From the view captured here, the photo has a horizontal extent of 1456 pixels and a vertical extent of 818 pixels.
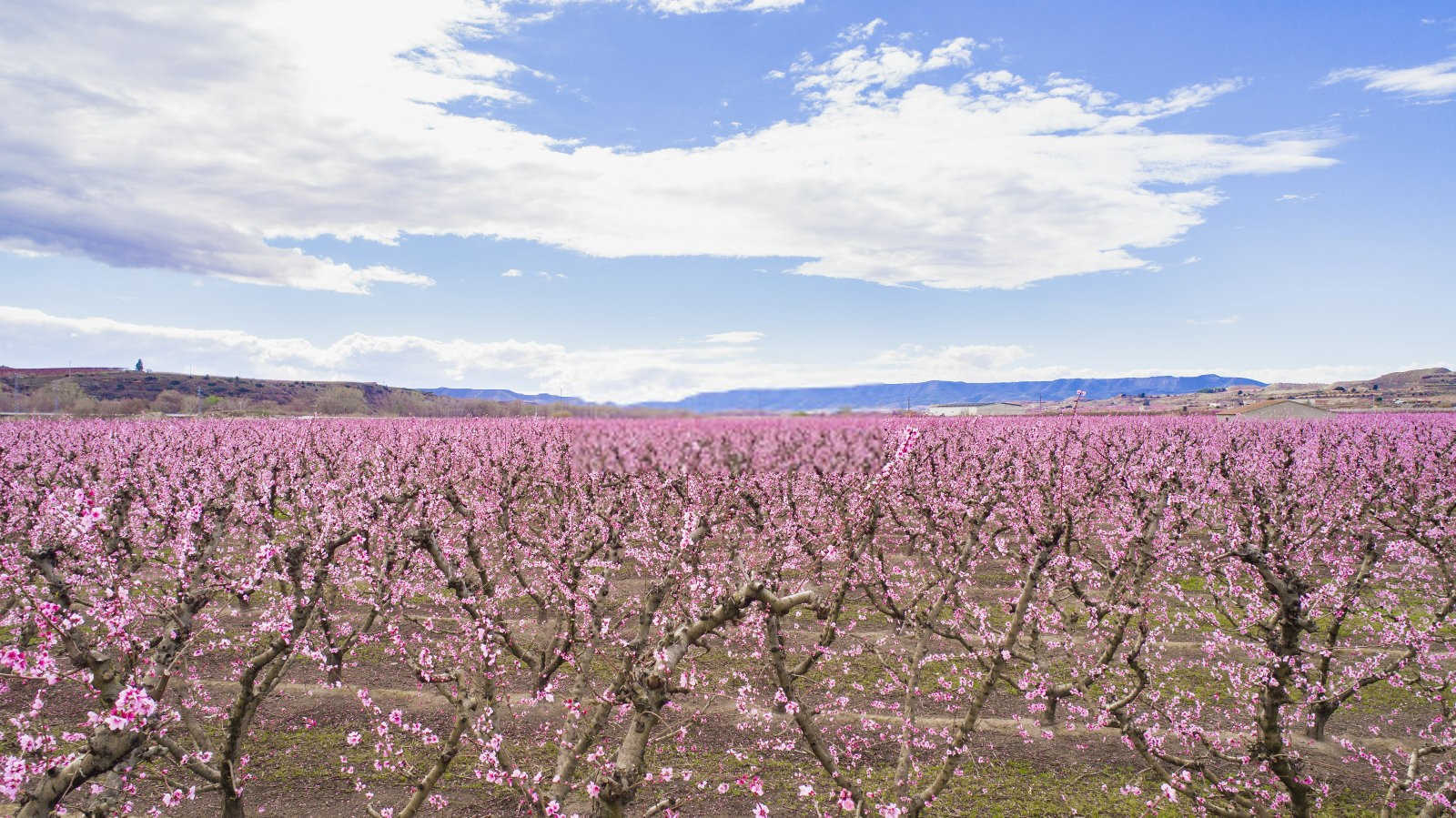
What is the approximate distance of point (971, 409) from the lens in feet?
93.8

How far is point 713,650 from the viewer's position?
19.0m

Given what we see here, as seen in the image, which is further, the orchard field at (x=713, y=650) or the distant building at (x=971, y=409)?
the distant building at (x=971, y=409)

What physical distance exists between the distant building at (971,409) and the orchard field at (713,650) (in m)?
1.91

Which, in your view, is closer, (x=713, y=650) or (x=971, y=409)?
(x=713, y=650)

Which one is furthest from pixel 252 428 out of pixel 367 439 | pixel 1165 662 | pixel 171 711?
pixel 1165 662

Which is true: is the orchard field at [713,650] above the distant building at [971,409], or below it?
Result: below

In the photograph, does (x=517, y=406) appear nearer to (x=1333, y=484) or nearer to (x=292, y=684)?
(x=292, y=684)

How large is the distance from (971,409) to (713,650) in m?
15.6

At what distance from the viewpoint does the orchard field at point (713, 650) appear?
981 centimetres

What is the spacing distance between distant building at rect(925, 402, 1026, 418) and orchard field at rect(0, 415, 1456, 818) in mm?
1909

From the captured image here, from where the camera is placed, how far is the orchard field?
981 cm

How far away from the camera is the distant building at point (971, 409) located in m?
24.0

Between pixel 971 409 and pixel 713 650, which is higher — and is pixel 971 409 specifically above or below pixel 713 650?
above

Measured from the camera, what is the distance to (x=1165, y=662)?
18594 millimetres
